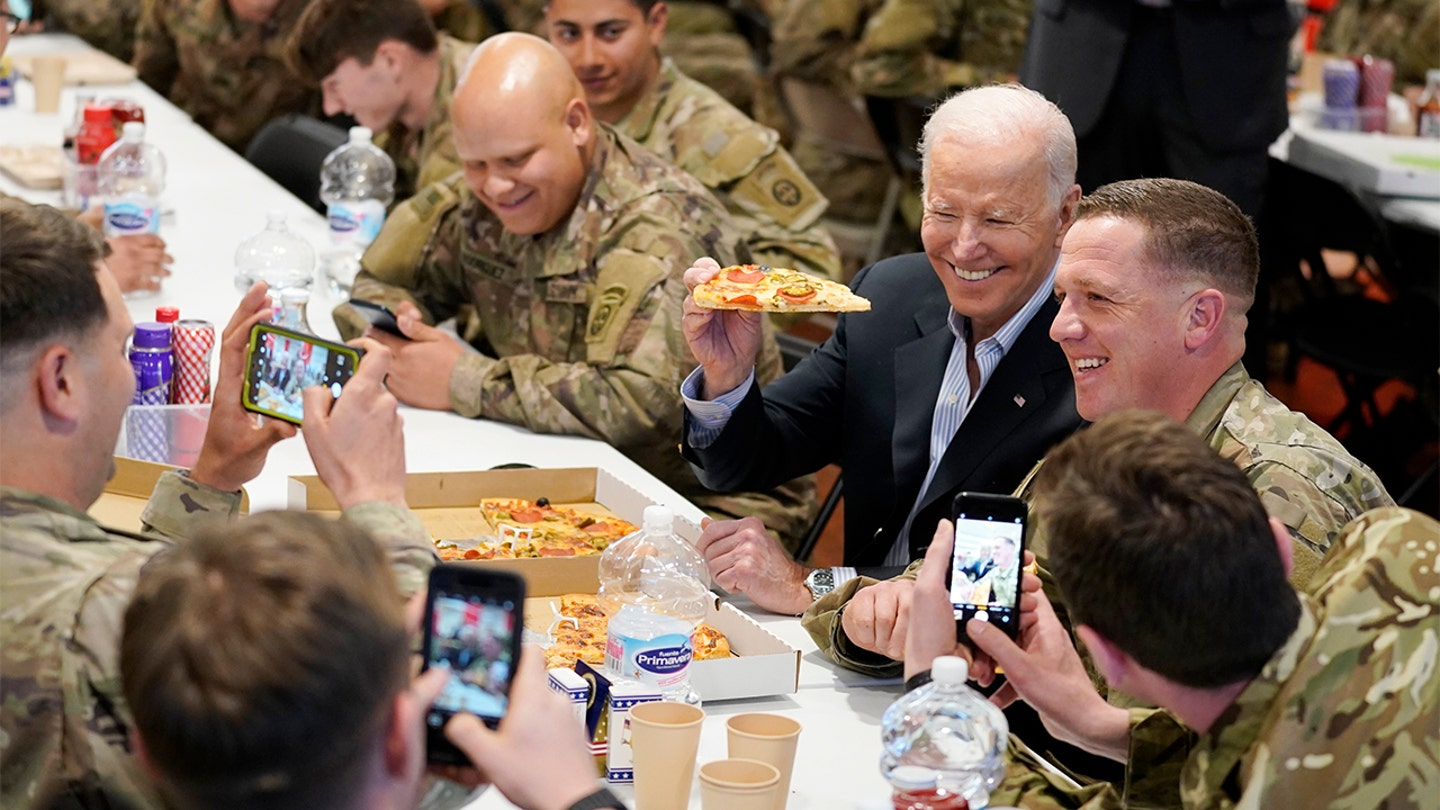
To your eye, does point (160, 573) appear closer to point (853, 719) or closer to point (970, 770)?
point (970, 770)

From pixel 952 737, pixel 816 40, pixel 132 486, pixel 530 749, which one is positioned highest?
pixel 530 749

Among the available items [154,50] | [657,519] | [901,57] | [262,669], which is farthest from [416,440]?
[154,50]

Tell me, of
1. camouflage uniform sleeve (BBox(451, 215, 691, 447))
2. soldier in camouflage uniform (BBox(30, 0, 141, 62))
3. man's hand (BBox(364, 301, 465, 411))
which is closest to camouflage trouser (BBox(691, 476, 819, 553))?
camouflage uniform sleeve (BBox(451, 215, 691, 447))

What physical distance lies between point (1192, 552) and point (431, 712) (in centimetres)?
71

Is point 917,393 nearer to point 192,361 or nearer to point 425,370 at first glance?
point 425,370

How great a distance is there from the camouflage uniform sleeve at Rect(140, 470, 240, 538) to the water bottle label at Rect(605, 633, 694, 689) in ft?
2.01

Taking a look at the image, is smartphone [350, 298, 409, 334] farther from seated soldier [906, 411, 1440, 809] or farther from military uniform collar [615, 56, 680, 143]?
seated soldier [906, 411, 1440, 809]

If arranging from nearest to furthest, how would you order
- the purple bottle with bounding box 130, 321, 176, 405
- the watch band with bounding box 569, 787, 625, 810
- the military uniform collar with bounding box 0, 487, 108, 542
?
the watch band with bounding box 569, 787, 625, 810 → the military uniform collar with bounding box 0, 487, 108, 542 → the purple bottle with bounding box 130, 321, 176, 405

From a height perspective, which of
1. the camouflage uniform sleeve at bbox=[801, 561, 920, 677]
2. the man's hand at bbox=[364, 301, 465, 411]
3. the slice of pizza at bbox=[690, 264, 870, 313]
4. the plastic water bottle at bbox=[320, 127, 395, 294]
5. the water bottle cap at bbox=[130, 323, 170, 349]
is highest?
the slice of pizza at bbox=[690, 264, 870, 313]

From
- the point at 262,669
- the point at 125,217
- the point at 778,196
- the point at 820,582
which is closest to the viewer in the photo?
the point at 262,669

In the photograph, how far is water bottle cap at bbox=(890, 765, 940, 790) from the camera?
5.98 feet

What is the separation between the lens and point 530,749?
1585 millimetres

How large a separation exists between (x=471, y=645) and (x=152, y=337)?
5.48 ft

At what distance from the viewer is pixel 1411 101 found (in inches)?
251
